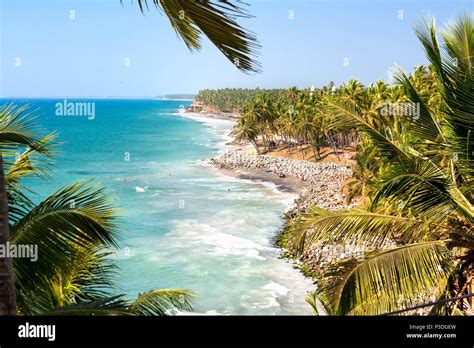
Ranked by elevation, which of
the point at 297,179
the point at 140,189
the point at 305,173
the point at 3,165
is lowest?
the point at 140,189

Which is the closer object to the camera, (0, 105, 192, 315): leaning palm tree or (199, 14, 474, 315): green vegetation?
(0, 105, 192, 315): leaning palm tree

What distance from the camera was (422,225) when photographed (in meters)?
6.57

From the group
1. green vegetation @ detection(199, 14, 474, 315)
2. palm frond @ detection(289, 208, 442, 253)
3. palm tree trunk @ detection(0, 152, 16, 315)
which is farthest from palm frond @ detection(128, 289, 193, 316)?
palm frond @ detection(289, 208, 442, 253)

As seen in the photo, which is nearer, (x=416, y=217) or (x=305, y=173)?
(x=416, y=217)

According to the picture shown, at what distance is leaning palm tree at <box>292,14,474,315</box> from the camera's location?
19.1 feet

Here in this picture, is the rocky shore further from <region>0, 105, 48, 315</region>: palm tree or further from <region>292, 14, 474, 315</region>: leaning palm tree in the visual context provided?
<region>0, 105, 48, 315</region>: palm tree

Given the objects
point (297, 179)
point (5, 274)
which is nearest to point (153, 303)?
point (5, 274)

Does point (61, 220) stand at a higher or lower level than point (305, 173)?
higher

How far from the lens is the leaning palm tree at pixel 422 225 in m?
5.84

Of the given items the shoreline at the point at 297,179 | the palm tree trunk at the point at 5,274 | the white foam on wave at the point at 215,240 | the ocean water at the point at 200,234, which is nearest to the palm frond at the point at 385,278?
the ocean water at the point at 200,234

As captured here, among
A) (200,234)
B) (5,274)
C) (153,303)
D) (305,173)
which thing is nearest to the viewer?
(5,274)

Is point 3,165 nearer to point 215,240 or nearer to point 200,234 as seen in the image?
point 215,240
